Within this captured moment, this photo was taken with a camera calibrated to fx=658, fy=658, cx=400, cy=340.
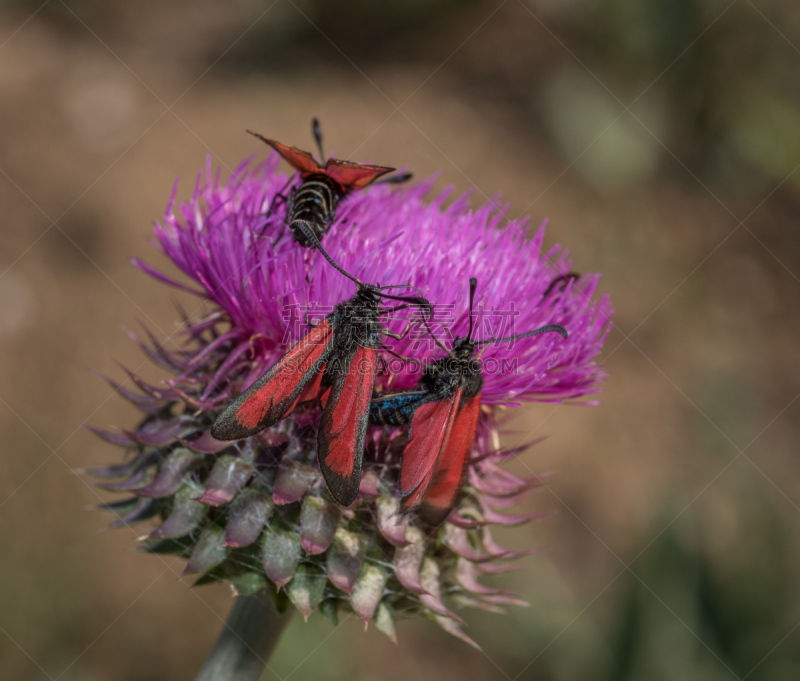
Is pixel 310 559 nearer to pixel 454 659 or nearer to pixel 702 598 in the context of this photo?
pixel 702 598

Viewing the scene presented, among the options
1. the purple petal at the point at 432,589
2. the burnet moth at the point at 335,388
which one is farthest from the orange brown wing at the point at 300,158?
Answer: the purple petal at the point at 432,589

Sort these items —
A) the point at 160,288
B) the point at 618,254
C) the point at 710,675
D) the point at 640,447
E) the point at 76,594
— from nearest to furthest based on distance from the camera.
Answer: the point at 710,675, the point at 76,594, the point at 160,288, the point at 640,447, the point at 618,254

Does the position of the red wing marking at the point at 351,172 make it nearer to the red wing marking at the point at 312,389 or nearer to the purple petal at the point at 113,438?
the red wing marking at the point at 312,389

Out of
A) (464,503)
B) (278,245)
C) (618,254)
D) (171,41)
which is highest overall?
(618,254)

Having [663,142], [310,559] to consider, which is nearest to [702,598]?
[310,559]

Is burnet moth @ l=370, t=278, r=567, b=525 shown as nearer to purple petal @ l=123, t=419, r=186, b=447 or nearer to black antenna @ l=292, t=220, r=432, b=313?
black antenna @ l=292, t=220, r=432, b=313

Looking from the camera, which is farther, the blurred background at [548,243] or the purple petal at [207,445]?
the blurred background at [548,243]

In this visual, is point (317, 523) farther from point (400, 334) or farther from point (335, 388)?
point (400, 334)
